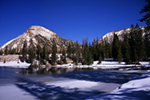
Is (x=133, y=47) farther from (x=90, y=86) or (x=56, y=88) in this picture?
(x=56, y=88)

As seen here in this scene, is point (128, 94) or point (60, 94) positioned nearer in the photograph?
point (128, 94)

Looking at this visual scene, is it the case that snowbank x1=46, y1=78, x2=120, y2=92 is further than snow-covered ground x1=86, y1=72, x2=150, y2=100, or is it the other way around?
snowbank x1=46, y1=78, x2=120, y2=92

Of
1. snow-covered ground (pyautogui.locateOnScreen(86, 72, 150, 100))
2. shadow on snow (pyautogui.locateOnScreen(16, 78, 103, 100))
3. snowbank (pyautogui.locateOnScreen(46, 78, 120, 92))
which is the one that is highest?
snow-covered ground (pyautogui.locateOnScreen(86, 72, 150, 100))

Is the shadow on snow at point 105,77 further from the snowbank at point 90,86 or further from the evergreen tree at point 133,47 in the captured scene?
the evergreen tree at point 133,47

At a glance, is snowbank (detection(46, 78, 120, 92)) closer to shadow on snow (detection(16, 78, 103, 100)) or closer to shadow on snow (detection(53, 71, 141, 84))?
shadow on snow (detection(16, 78, 103, 100))

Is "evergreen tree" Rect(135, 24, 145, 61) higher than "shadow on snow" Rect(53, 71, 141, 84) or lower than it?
higher

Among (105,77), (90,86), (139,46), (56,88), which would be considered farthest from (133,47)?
(56,88)

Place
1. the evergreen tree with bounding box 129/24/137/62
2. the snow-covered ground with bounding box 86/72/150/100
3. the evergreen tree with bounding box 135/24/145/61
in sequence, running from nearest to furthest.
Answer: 1. the snow-covered ground with bounding box 86/72/150/100
2. the evergreen tree with bounding box 129/24/137/62
3. the evergreen tree with bounding box 135/24/145/61

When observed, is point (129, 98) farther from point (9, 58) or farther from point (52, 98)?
point (9, 58)

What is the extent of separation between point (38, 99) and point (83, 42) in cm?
6944

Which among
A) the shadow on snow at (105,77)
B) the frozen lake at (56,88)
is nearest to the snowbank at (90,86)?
the frozen lake at (56,88)

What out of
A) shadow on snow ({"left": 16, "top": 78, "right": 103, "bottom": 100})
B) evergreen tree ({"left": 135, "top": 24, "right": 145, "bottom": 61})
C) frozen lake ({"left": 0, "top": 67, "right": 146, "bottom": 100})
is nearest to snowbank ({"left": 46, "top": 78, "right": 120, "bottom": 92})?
frozen lake ({"left": 0, "top": 67, "right": 146, "bottom": 100})

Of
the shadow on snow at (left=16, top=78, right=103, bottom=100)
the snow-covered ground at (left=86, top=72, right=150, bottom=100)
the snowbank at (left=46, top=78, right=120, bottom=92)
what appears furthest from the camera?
the snowbank at (left=46, top=78, right=120, bottom=92)

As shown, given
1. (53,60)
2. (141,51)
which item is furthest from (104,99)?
(53,60)
